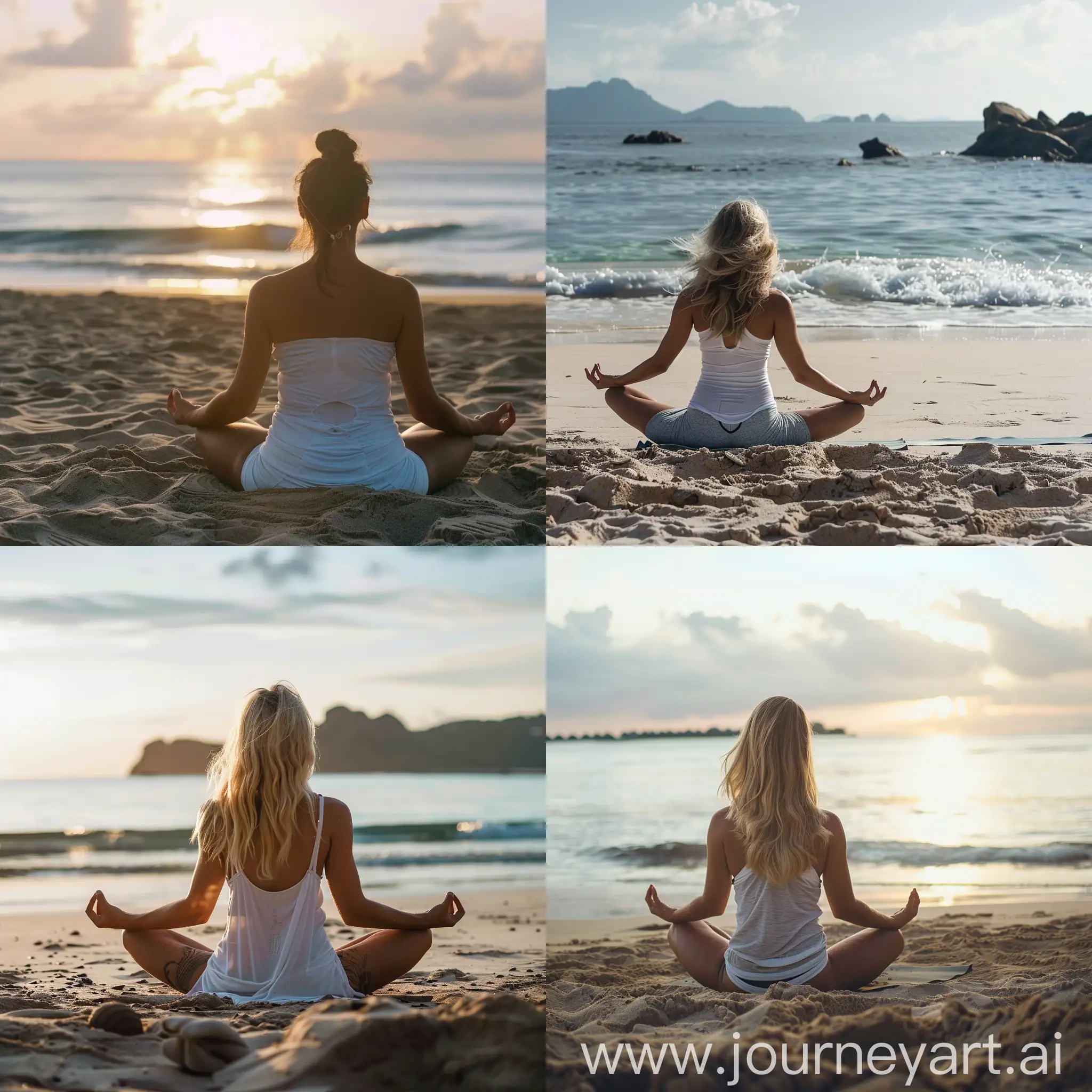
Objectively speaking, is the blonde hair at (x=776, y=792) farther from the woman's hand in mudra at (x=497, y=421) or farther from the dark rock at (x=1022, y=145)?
the dark rock at (x=1022, y=145)

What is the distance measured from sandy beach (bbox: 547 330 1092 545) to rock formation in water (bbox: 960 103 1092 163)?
6798mm

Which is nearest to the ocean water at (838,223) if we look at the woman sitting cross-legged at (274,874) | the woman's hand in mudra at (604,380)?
the woman's hand in mudra at (604,380)

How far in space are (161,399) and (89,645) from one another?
9.89 ft

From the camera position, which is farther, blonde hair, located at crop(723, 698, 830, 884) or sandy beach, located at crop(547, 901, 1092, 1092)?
blonde hair, located at crop(723, 698, 830, 884)

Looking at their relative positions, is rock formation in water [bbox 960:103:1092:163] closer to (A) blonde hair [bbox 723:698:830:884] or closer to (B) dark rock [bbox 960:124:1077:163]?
(B) dark rock [bbox 960:124:1077:163]

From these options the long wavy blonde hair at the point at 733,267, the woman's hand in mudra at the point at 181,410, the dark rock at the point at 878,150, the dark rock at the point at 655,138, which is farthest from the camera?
the dark rock at the point at 878,150

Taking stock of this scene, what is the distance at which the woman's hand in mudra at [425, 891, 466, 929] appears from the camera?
2439 millimetres

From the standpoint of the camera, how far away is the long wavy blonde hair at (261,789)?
7.97ft

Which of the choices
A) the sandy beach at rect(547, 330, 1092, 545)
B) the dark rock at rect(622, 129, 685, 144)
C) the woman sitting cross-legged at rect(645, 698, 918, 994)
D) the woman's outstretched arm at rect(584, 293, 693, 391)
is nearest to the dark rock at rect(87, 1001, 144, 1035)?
the woman sitting cross-legged at rect(645, 698, 918, 994)

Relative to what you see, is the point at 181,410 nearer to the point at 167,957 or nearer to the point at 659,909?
the point at 167,957

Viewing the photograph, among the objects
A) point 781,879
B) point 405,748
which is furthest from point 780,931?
point 405,748

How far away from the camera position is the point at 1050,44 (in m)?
10.4

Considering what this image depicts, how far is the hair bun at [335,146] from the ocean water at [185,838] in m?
3.16

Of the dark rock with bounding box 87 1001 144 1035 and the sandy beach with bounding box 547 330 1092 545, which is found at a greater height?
the sandy beach with bounding box 547 330 1092 545
